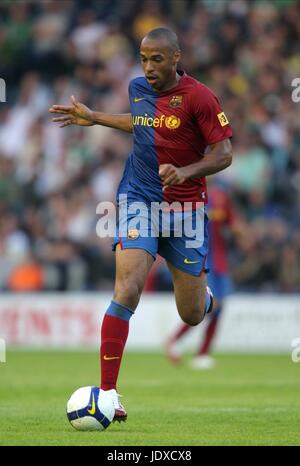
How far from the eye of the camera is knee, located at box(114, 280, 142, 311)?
7.68 meters

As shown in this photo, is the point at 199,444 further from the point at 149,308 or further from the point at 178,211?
the point at 149,308

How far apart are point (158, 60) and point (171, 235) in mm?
1296

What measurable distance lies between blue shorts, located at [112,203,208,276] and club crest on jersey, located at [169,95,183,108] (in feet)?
2.57

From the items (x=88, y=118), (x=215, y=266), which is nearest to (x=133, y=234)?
(x=88, y=118)

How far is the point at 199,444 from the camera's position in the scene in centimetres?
667

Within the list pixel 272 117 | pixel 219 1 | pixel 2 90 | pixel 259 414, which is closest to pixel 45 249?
pixel 2 90

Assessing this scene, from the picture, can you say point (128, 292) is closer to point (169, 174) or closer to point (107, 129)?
point (169, 174)

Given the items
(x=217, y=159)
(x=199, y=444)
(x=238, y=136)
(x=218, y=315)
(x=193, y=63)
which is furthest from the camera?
(x=193, y=63)

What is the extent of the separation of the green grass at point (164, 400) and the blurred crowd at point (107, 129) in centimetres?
208

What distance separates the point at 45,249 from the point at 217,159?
10.4 metres
